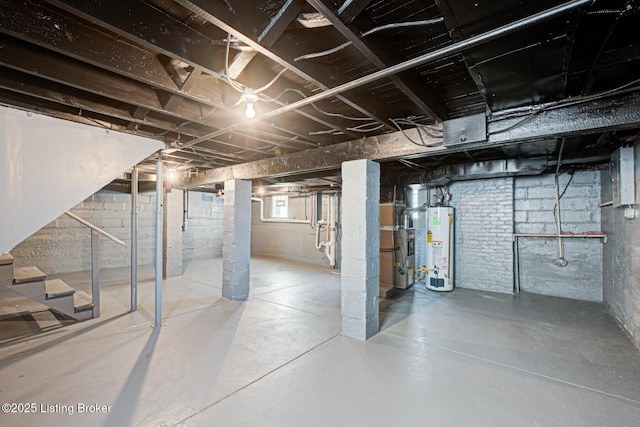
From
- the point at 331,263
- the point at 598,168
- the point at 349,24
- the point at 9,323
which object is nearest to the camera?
the point at 349,24

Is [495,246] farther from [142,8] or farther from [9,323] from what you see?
[9,323]

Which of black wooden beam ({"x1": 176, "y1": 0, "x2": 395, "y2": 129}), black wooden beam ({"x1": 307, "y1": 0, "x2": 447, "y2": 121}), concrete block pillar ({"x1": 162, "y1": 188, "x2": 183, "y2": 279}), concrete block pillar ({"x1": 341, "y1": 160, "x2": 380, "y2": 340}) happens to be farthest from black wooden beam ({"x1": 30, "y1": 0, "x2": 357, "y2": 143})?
concrete block pillar ({"x1": 162, "y1": 188, "x2": 183, "y2": 279})

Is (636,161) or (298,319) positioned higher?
(636,161)

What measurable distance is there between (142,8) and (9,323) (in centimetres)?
382

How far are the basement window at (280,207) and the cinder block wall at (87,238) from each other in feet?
10.4

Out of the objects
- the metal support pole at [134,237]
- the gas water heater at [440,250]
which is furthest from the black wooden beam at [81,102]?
the gas water heater at [440,250]

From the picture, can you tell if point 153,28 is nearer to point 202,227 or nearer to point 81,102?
point 81,102

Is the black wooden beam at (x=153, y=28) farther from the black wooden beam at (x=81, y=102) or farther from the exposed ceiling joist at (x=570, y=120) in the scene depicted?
the exposed ceiling joist at (x=570, y=120)

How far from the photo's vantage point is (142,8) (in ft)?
4.21

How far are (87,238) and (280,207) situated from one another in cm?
451

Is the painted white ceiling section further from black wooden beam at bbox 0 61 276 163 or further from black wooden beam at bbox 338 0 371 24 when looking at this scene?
black wooden beam at bbox 338 0 371 24

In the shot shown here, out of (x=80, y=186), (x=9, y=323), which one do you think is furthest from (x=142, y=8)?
(x=9, y=323)

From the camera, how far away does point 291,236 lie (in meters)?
7.80

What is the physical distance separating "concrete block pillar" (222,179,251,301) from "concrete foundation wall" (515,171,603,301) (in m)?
4.35
